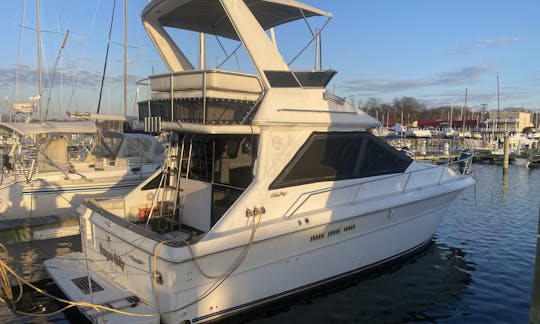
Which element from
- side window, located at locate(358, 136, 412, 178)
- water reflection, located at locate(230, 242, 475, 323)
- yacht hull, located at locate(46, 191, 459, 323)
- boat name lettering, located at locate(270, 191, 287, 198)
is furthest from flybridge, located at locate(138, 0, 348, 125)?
water reflection, located at locate(230, 242, 475, 323)

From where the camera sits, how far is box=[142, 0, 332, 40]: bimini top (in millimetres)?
6066

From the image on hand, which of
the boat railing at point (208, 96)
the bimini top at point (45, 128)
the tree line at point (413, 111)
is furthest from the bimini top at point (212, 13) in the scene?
the tree line at point (413, 111)

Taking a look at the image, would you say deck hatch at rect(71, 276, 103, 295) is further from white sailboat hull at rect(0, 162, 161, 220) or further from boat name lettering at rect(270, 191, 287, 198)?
white sailboat hull at rect(0, 162, 161, 220)

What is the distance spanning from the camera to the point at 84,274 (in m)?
6.02

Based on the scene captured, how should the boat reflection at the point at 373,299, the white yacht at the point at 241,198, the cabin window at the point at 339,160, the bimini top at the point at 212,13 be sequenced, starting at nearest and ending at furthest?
1. the white yacht at the point at 241,198
2. the boat reflection at the point at 373,299
3. the cabin window at the point at 339,160
4. the bimini top at the point at 212,13

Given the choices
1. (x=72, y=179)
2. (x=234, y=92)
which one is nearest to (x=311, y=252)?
(x=234, y=92)

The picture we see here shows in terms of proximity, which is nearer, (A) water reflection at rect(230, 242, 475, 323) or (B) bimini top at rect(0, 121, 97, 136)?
(A) water reflection at rect(230, 242, 475, 323)

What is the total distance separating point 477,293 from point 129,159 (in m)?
10.8

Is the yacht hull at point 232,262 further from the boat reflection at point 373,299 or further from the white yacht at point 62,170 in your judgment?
the white yacht at point 62,170

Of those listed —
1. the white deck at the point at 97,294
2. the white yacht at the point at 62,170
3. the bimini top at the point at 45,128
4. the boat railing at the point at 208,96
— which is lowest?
the white deck at the point at 97,294

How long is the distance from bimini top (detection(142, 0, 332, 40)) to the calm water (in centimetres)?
440

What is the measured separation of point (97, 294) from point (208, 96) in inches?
117

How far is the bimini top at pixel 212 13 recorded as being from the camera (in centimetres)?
607

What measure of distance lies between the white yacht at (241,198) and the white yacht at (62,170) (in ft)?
15.9
